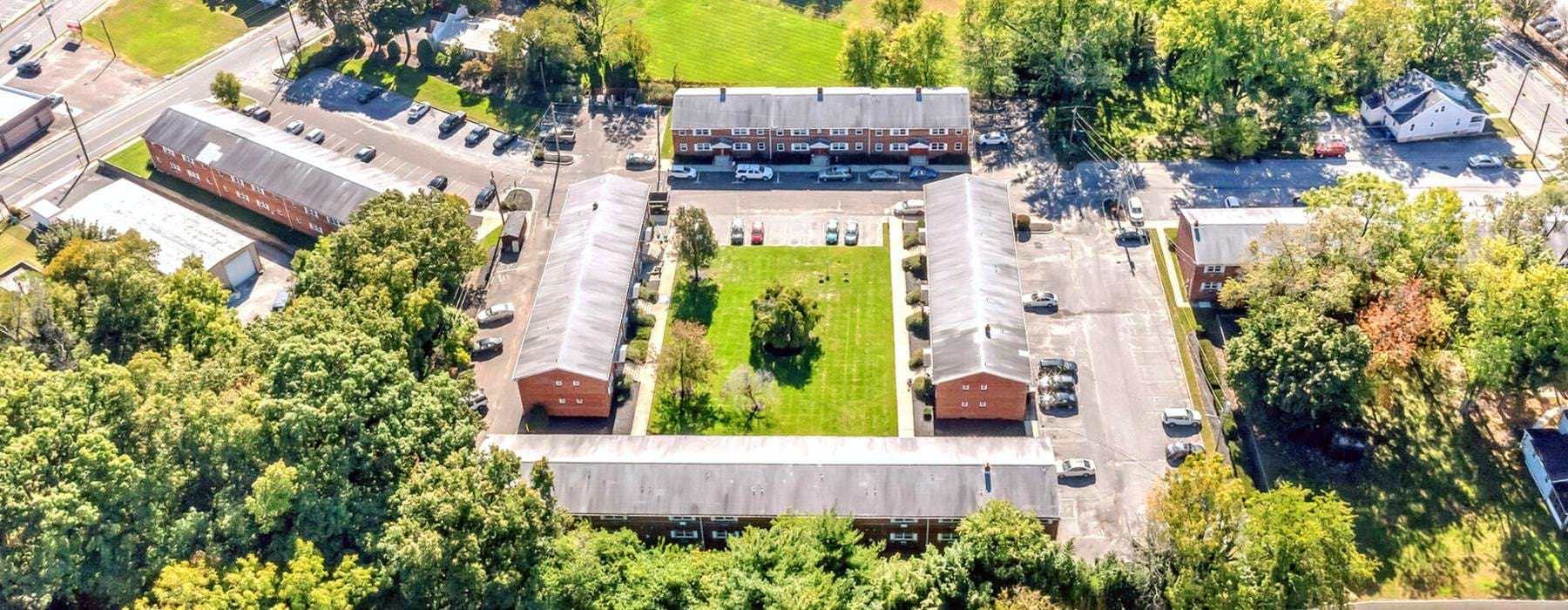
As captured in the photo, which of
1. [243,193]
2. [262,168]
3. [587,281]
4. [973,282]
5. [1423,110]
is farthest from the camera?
[1423,110]

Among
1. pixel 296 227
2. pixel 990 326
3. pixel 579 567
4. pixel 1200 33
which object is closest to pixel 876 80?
pixel 1200 33

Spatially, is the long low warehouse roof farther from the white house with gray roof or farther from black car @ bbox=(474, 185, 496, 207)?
the white house with gray roof

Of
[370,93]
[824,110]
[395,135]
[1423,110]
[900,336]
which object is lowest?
[900,336]

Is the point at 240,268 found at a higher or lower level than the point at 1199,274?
higher

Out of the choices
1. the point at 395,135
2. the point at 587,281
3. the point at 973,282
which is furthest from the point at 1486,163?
the point at 395,135

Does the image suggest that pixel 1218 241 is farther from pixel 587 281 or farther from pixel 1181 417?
pixel 587 281

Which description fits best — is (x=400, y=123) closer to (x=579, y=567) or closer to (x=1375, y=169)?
(x=579, y=567)

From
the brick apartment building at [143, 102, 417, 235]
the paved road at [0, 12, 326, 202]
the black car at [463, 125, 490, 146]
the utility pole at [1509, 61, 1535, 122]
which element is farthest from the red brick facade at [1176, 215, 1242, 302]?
the paved road at [0, 12, 326, 202]
